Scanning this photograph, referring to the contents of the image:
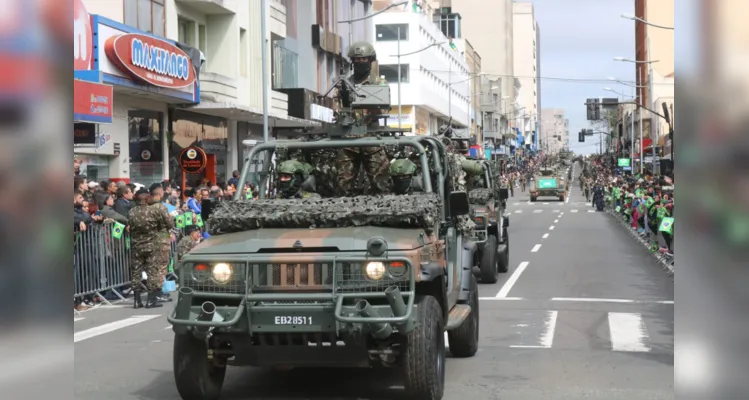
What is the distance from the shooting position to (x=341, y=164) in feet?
26.8

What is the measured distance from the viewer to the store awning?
2702 cm

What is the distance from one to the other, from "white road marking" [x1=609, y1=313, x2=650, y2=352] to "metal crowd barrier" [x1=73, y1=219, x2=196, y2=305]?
7534 mm

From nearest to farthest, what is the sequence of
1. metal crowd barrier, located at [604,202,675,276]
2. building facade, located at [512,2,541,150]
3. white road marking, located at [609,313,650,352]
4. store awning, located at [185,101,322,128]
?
white road marking, located at [609,313,650,352] < metal crowd barrier, located at [604,202,675,276] < store awning, located at [185,101,322,128] < building facade, located at [512,2,541,150]

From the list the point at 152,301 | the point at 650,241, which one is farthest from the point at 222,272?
the point at 650,241

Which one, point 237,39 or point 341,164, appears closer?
point 341,164

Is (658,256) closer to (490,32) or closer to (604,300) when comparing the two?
(604,300)

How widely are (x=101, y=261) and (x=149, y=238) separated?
1.22 m

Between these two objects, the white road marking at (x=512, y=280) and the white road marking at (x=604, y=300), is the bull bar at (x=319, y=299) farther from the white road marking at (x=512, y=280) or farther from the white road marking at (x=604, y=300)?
the white road marking at (x=512, y=280)

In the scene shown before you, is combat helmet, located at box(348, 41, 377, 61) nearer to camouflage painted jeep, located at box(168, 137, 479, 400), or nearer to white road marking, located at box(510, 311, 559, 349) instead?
camouflage painted jeep, located at box(168, 137, 479, 400)

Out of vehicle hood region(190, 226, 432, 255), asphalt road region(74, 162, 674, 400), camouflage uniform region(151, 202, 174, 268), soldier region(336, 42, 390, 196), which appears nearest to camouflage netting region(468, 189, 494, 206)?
asphalt road region(74, 162, 674, 400)

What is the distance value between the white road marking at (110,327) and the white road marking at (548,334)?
5.14 meters
